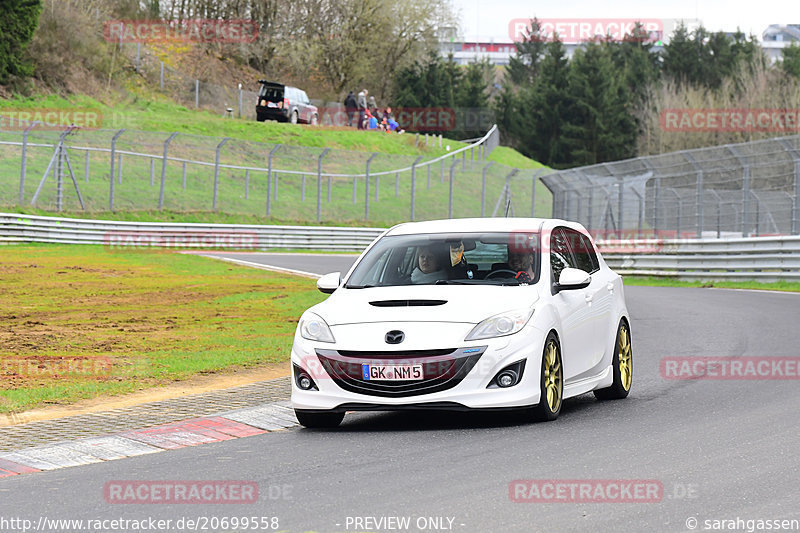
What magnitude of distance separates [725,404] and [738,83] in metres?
87.1

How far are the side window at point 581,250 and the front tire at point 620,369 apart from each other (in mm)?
592

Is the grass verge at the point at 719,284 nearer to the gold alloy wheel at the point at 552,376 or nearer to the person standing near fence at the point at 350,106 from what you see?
the gold alloy wheel at the point at 552,376

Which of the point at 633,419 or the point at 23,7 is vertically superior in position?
the point at 23,7

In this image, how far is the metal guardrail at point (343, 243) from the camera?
25906 millimetres

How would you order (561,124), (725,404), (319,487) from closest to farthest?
(319,487), (725,404), (561,124)

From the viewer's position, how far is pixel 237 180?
45.1 metres

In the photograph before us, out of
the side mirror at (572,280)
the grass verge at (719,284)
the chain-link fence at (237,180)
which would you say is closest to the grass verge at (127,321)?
the side mirror at (572,280)

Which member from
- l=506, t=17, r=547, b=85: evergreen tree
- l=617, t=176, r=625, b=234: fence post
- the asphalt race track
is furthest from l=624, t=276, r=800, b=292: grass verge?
l=506, t=17, r=547, b=85: evergreen tree

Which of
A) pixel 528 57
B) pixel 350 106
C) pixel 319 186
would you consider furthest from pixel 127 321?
pixel 528 57

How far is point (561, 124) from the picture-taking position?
303 ft

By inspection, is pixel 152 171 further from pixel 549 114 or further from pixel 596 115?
pixel 549 114

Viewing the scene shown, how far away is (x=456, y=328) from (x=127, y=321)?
9.54 metres

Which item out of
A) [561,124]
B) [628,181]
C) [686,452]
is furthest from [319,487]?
[561,124]

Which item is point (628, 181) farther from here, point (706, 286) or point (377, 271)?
point (377, 271)
